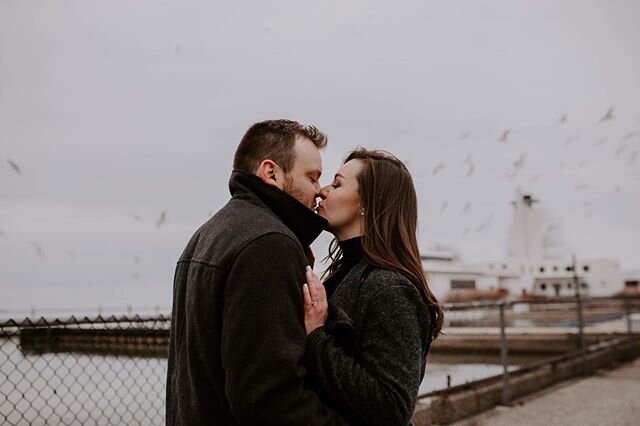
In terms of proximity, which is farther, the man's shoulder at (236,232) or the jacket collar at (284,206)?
the jacket collar at (284,206)

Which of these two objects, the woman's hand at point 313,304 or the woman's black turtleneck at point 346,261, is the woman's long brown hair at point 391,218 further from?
the woman's hand at point 313,304

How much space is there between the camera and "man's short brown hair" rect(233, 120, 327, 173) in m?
1.93

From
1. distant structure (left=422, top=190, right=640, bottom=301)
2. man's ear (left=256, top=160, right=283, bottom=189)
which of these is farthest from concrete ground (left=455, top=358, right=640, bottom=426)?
distant structure (left=422, top=190, right=640, bottom=301)

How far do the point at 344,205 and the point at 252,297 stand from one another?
0.66m

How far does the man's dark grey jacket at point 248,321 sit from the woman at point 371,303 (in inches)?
3.9

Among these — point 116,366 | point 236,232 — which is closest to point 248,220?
point 236,232

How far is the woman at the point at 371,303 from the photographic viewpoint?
173 cm

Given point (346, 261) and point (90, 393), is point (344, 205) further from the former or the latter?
point (90, 393)

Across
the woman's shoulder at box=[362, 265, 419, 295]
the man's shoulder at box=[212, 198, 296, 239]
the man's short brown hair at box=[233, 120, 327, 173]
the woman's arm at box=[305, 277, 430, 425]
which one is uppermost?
the man's short brown hair at box=[233, 120, 327, 173]

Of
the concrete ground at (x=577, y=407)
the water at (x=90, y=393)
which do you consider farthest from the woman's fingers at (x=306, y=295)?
the concrete ground at (x=577, y=407)

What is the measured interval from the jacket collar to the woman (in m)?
0.17

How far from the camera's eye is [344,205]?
2146 mm

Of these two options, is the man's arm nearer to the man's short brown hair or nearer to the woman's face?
the man's short brown hair

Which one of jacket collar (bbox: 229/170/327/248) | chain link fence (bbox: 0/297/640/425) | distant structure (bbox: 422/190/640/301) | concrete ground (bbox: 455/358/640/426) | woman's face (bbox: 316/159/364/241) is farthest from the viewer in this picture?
distant structure (bbox: 422/190/640/301)
